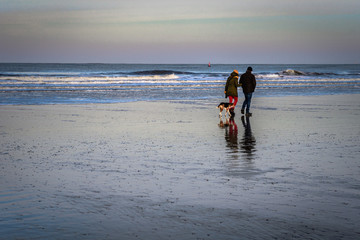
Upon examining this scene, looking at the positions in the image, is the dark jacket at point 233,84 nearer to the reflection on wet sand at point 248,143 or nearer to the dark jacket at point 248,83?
the dark jacket at point 248,83

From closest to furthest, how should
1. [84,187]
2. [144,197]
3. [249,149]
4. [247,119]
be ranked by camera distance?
[144,197] → [84,187] → [249,149] → [247,119]

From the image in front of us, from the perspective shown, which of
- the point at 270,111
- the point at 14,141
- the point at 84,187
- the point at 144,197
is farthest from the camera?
the point at 270,111

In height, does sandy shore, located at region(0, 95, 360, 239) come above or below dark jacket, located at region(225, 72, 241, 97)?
below

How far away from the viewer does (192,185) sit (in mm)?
6398

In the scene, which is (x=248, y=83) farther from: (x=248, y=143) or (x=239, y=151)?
(x=239, y=151)

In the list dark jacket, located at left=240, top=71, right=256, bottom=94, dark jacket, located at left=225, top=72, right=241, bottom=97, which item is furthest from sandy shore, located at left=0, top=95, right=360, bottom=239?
dark jacket, located at left=240, top=71, right=256, bottom=94

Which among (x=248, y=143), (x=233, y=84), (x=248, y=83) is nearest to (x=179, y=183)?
(x=248, y=143)

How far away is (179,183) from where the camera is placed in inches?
256

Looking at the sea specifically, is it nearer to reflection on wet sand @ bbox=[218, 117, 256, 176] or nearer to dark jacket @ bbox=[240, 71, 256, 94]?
dark jacket @ bbox=[240, 71, 256, 94]

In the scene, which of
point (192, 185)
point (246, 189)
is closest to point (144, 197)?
point (192, 185)

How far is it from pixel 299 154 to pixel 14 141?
6285mm

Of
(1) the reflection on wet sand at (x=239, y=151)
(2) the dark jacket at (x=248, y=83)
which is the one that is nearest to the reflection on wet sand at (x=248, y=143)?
(1) the reflection on wet sand at (x=239, y=151)

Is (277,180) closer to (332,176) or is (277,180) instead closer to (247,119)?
A: (332,176)

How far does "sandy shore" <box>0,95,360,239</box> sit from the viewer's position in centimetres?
477
